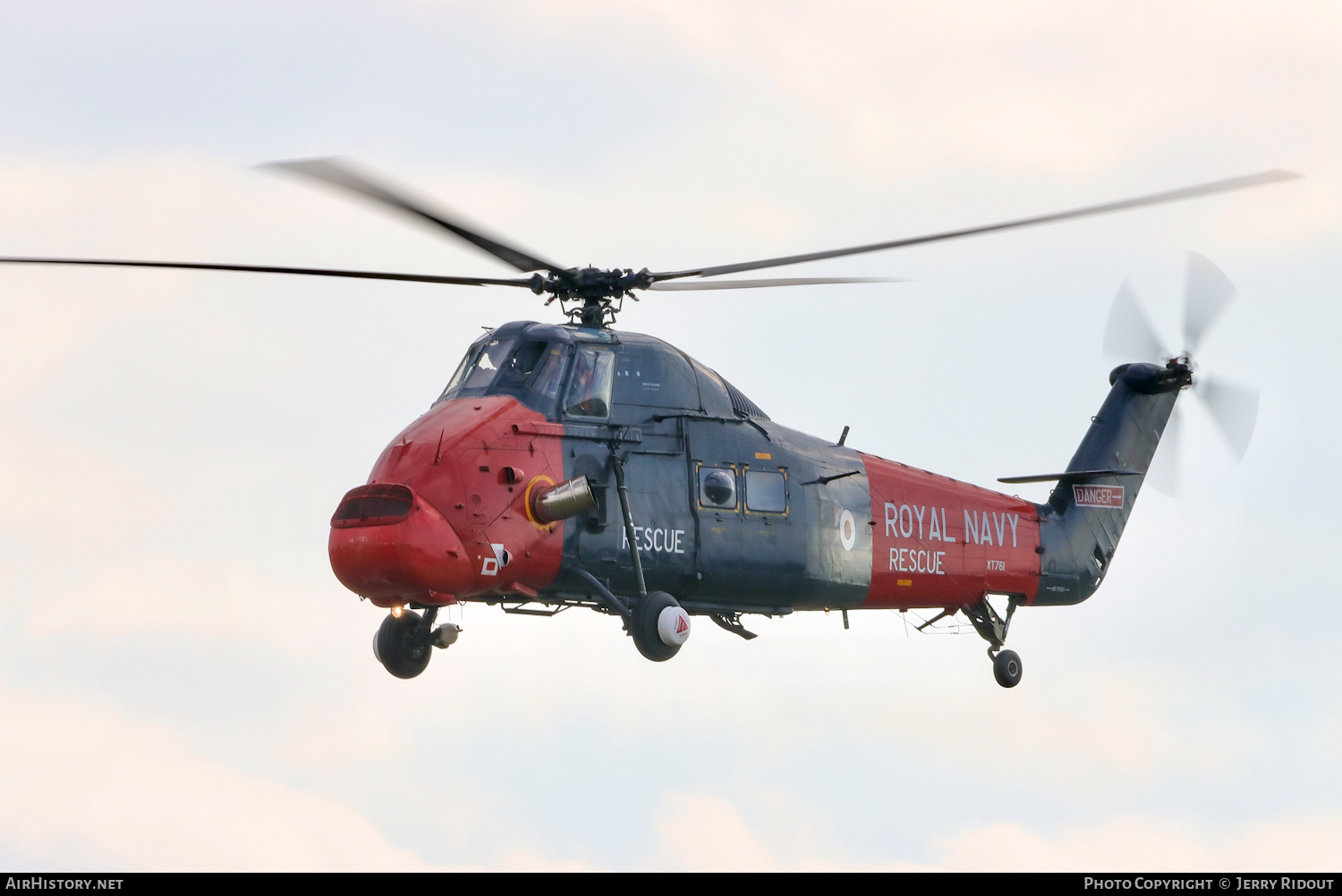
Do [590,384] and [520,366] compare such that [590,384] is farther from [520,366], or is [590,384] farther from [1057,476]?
[1057,476]

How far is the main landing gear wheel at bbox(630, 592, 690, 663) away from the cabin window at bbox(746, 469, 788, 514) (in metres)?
2.61

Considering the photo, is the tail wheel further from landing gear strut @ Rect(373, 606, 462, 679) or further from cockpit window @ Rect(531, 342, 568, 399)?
cockpit window @ Rect(531, 342, 568, 399)

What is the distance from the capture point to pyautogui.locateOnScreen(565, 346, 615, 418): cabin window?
21828 millimetres

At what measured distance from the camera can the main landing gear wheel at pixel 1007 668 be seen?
90.0 ft

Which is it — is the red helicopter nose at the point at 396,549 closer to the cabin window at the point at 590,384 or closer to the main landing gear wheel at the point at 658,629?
the main landing gear wheel at the point at 658,629

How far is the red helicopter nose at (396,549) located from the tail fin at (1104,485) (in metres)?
12.3

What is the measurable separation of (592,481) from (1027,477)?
9839 millimetres

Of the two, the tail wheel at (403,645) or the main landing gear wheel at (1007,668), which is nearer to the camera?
the tail wheel at (403,645)

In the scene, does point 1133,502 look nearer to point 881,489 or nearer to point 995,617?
point 995,617

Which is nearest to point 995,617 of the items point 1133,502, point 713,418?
point 1133,502

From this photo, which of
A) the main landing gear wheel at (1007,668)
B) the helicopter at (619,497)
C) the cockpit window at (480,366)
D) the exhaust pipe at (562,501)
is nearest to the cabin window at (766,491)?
the helicopter at (619,497)

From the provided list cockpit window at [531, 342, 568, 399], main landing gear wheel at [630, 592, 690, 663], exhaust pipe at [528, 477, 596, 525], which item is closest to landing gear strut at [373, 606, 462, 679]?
exhaust pipe at [528, 477, 596, 525]

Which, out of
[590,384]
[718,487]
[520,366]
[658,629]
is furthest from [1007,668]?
[520,366]

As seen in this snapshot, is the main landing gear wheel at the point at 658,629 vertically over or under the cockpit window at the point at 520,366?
under
